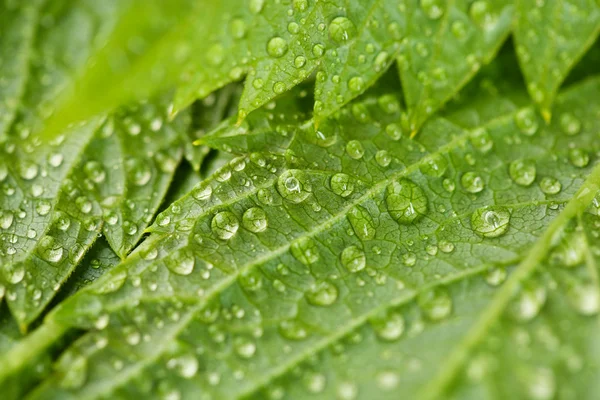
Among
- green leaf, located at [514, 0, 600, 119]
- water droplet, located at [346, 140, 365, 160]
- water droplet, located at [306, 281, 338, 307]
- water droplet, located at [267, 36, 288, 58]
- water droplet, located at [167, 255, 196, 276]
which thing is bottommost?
water droplet, located at [306, 281, 338, 307]

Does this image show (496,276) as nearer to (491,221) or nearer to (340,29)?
(491,221)

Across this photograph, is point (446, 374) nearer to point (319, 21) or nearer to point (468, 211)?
point (468, 211)

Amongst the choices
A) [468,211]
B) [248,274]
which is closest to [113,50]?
[248,274]

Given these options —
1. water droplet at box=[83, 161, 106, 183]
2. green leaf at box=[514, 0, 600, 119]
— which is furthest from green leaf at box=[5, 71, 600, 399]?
water droplet at box=[83, 161, 106, 183]

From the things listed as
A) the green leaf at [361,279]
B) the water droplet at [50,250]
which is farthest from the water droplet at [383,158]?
the water droplet at [50,250]

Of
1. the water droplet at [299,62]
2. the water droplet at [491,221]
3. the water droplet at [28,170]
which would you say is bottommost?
the water droplet at [491,221]

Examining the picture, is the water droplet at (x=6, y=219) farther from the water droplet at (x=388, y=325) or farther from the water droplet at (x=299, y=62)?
the water droplet at (x=388, y=325)

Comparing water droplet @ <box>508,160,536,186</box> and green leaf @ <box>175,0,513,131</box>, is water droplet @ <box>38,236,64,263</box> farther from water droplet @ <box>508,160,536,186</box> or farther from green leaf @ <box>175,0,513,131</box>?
water droplet @ <box>508,160,536,186</box>
